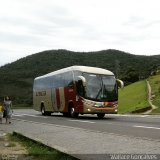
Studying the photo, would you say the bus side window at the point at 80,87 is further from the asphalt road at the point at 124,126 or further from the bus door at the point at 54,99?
the bus door at the point at 54,99

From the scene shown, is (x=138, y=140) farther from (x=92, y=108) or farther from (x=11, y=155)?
(x=92, y=108)

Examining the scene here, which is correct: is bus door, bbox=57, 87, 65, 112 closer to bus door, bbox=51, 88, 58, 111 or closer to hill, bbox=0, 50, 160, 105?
bus door, bbox=51, 88, 58, 111

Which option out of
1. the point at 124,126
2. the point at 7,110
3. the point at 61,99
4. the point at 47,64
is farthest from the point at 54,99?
the point at 47,64

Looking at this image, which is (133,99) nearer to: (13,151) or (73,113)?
(73,113)

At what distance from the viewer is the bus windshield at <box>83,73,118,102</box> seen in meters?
30.5

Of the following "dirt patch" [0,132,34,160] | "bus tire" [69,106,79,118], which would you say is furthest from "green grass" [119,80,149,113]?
"dirt patch" [0,132,34,160]

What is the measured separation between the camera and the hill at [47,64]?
119m

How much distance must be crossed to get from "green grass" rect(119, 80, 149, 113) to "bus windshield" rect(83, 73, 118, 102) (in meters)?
13.3

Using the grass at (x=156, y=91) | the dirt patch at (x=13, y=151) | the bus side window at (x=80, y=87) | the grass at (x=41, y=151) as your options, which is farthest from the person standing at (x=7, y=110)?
the grass at (x=156, y=91)

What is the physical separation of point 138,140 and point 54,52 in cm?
11914

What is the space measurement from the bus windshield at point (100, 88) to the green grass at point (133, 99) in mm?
13337

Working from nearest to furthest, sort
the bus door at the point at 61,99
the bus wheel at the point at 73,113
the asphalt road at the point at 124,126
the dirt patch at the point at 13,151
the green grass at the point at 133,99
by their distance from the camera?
the dirt patch at the point at 13,151
the asphalt road at the point at 124,126
the bus wheel at the point at 73,113
the bus door at the point at 61,99
the green grass at the point at 133,99

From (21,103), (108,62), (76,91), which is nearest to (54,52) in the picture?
(108,62)

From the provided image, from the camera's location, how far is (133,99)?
178 feet
